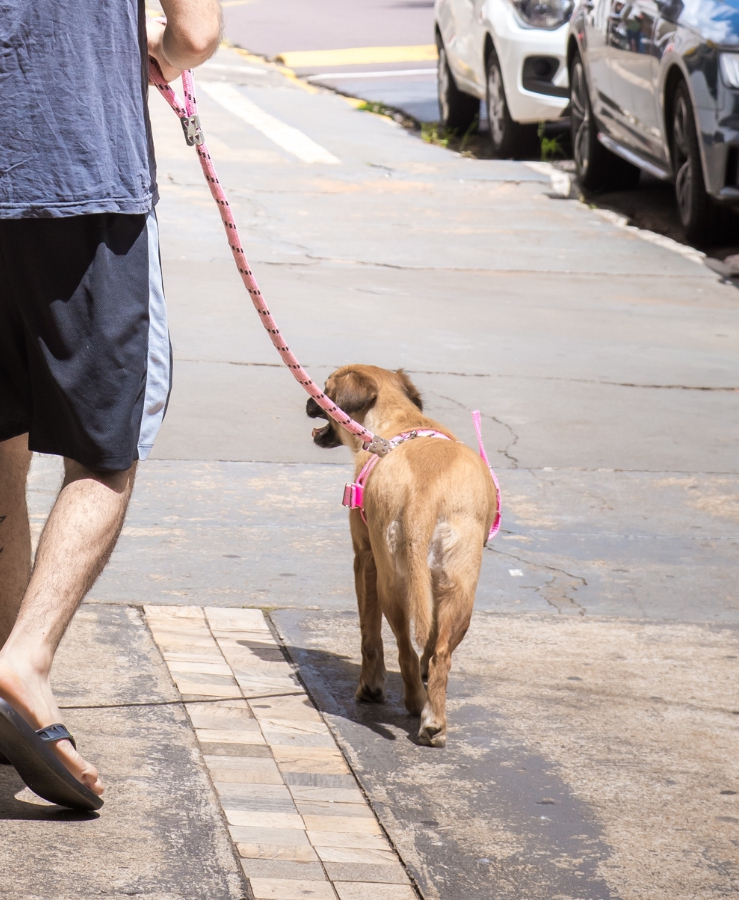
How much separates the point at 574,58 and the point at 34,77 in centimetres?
984

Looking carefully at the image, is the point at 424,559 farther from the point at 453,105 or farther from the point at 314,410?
the point at 453,105

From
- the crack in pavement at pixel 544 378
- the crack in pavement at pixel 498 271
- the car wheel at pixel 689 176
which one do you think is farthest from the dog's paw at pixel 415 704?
the car wheel at pixel 689 176

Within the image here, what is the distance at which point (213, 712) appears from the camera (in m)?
3.40

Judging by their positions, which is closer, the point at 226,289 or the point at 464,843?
the point at 464,843

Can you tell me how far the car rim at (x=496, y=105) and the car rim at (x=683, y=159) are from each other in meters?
3.18

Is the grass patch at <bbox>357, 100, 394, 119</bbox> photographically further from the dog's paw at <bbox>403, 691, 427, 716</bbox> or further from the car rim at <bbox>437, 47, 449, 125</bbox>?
the dog's paw at <bbox>403, 691, 427, 716</bbox>

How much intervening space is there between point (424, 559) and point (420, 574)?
0.04 meters

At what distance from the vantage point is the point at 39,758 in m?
2.58

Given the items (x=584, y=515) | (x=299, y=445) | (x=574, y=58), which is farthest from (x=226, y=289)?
(x=574, y=58)

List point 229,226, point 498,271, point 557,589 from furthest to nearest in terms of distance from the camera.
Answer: point 498,271, point 557,589, point 229,226

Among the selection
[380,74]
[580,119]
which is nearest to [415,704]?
[580,119]

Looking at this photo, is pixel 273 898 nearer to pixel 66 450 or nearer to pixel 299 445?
pixel 66 450

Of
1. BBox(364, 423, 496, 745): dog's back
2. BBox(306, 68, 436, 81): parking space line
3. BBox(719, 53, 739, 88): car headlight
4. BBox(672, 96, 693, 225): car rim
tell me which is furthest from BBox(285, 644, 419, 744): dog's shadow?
BBox(306, 68, 436, 81): parking space line

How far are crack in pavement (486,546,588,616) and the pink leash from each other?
73 cm
